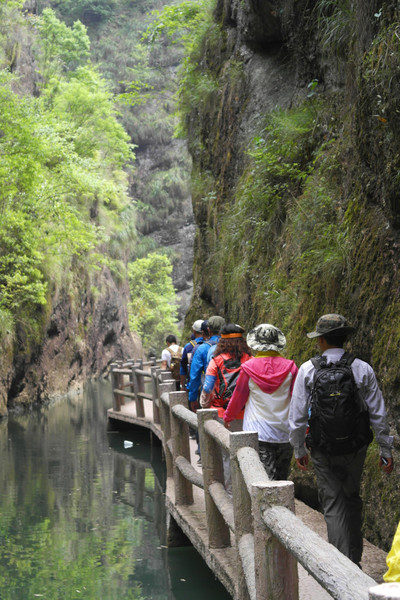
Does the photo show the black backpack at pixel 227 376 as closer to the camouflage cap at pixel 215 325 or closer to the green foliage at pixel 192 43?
the camouflage cap at pixel 215 325

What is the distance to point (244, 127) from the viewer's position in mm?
15438

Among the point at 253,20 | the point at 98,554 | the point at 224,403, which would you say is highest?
the point at 253,20

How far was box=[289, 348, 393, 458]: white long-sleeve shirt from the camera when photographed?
502 centimetres

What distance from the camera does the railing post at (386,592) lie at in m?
1.94

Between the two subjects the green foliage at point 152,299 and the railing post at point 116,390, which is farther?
the green foliage at point 152,299

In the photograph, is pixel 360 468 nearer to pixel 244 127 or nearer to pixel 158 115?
pixel 244 127

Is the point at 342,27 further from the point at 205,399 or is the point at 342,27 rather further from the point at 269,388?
the point at 269,388

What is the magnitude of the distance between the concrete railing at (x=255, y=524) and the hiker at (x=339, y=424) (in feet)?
1.36

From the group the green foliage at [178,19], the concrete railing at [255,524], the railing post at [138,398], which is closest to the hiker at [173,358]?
the railing post at [138,398]

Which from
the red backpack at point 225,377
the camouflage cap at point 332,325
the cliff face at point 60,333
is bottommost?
the cliff face at point 60,333

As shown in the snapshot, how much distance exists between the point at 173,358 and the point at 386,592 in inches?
472

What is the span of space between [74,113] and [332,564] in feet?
126

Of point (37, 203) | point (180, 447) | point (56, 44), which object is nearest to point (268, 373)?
point (180, 447)

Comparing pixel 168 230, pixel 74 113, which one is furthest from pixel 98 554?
pixel 168 230
